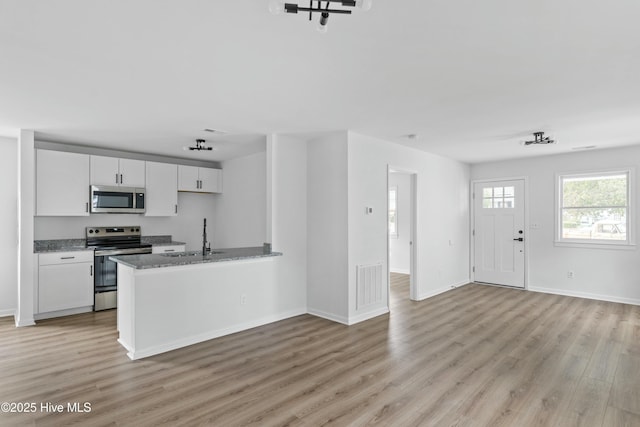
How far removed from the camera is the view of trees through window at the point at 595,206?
18.1 ft

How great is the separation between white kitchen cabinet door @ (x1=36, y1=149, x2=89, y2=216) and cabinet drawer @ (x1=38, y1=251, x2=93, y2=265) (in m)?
0.57

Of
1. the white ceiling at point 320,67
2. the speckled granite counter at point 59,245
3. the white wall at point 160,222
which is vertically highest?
the white ceiling at point 320,67

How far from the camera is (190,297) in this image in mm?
3744

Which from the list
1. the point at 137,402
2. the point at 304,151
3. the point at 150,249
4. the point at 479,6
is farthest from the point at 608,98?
the point at 150,249

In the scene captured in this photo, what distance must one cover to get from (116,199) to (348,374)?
4436 mm

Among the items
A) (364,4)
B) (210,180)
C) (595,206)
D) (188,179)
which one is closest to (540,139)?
(595,206)

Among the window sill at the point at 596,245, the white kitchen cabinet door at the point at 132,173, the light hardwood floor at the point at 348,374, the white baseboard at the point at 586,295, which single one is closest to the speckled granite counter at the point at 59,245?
the light hardwood floor at the point at 348,374

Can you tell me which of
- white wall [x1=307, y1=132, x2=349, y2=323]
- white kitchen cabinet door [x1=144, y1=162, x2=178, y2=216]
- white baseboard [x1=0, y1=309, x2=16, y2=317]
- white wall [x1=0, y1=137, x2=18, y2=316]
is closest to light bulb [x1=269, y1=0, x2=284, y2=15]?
white wall [x1=307, y1=132, x2=349, y2=323]

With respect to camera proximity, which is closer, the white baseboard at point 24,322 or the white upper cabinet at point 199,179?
the white baseboard at point 24,322

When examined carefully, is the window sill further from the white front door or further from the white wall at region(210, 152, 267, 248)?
the white wall at region(210, 152, 267, 248)

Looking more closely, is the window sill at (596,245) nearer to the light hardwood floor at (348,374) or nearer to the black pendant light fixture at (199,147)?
the light hardwood floor at (348,374)

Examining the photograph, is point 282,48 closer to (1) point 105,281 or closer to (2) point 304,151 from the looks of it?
(2) point 304,151

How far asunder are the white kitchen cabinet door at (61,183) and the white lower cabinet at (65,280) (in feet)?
2.13

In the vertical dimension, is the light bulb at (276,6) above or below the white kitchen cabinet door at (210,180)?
above
